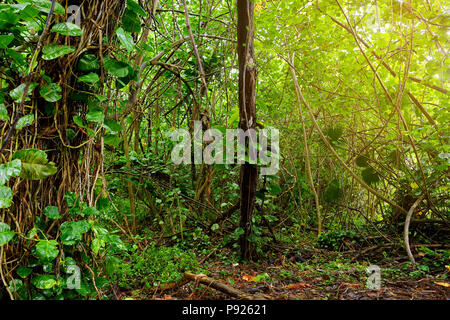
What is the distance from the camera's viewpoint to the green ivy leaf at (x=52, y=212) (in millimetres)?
1152

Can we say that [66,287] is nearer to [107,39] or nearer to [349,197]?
[107,39]

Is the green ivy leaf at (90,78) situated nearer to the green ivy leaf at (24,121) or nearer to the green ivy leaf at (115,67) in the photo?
the green ivy leaf at (115,67)

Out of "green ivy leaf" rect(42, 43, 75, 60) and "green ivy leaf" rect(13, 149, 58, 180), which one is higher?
"green ivy leaf" rect(42, 43, 75, 60)

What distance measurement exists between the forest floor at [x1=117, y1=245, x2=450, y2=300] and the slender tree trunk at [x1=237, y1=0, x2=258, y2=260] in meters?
0.30

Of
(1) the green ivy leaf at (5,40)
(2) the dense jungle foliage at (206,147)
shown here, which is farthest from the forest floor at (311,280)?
(1) the green ivy leaf at (5,40)

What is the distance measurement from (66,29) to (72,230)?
0.75m

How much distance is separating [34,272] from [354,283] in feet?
→ 5.96

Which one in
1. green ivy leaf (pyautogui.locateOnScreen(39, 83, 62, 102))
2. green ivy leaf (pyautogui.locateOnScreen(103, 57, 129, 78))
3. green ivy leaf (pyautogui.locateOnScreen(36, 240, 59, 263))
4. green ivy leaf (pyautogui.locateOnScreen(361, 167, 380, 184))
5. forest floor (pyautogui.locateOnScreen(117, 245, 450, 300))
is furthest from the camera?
green ivy leaf (pyautogui.locateOnScreen(361, 167, 380, 184))

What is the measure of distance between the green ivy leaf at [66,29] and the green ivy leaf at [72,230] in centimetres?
71

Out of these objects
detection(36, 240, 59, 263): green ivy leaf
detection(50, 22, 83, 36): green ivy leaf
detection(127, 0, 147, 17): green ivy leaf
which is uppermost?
detection(127, 0, 147, 17): green ivy leaf

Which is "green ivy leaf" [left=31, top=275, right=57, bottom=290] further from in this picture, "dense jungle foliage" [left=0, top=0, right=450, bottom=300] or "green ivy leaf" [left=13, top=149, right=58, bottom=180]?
"green ivy leaf" [left=13, top=149, right=58, bottom=180]

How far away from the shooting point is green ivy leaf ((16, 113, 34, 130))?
3.51 ft

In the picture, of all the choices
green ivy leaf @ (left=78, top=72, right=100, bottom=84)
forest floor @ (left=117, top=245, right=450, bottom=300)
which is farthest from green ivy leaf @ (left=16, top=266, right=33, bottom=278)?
forest floor @ (left=117, top=245, right=450, bottom=300)

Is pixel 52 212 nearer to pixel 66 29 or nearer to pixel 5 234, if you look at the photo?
pixel 5 234
